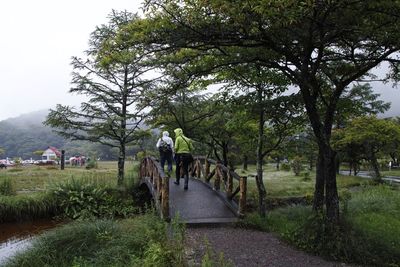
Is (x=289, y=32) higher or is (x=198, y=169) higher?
(x=289, y=32)

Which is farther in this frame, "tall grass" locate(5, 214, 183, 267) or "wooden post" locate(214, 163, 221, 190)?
"wooden post" locate(214, 163, 221, 190)

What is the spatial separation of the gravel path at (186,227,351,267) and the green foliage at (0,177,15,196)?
355 inches

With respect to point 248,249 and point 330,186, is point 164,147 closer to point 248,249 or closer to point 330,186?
point 248,249

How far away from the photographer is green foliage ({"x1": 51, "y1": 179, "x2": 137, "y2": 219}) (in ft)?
46.2

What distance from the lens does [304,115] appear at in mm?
11242

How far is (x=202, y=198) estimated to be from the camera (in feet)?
38.2

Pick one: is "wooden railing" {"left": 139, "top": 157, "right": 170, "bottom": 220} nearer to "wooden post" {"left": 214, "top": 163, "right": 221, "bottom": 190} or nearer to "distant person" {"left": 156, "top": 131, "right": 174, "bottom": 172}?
"distant person" {"left": 156, "top": 131, "right": 174, "bottom": 172}

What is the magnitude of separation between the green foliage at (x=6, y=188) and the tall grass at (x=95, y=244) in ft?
23.2

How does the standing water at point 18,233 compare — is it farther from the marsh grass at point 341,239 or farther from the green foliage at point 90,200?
the marsh grass at point 341,239

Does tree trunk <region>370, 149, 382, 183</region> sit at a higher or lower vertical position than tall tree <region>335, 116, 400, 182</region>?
lower

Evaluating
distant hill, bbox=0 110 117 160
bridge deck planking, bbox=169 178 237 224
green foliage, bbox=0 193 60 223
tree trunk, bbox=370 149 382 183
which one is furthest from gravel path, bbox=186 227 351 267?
distant hill, bbox=0 110 117 160

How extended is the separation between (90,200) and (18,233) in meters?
2.86

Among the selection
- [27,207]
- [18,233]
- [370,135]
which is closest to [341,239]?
[18,233]

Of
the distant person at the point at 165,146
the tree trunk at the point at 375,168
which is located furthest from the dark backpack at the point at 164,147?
the tree trunk at the point at 375,168
